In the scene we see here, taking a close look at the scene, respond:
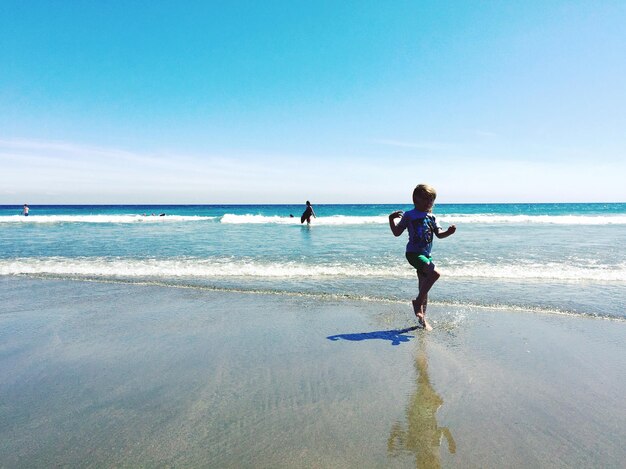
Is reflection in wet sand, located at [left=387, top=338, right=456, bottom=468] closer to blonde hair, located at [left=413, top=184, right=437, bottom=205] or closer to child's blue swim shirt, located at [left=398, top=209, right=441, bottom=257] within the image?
child's blue swim shirt, located at [left=398, top=209, right=441, bottom=257]

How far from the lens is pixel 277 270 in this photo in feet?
32.7

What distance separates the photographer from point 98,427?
119 inches

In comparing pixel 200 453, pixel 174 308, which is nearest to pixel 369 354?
pixel 200 453

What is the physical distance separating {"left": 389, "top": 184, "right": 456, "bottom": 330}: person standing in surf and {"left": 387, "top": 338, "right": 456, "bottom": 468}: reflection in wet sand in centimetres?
205

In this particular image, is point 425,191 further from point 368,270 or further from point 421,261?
point 368,270

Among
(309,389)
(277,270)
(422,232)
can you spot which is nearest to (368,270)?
(277,270)

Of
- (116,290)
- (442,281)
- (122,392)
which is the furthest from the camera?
(442,281)

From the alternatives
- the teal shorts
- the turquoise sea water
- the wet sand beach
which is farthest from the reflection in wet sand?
the turquoise sea water

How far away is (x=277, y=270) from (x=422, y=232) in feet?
17.0

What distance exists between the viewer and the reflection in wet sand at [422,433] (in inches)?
105

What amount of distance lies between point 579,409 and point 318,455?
2223 millimetres

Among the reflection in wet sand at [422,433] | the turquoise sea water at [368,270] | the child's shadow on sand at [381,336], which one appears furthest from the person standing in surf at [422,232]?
the reflection in wet sand at [422,433]

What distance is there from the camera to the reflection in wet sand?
2664 millimetres

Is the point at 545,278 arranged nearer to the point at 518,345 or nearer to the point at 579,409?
the point at 518,345
